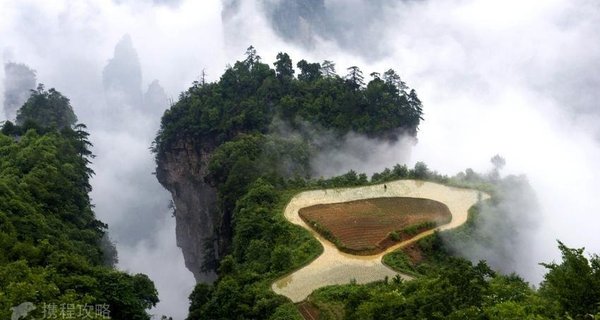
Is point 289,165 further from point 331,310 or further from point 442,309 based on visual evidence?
point 442,309

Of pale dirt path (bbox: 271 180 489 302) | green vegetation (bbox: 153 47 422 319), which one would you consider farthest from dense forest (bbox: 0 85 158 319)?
pale dirt path (bbox: 271 180 489 302)

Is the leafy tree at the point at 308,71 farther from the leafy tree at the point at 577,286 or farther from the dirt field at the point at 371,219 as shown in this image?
the leafy tree at the point at 577,286

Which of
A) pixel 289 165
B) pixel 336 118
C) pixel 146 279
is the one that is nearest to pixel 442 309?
pixel 146 279

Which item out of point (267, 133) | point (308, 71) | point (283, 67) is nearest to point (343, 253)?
point (267, 133)

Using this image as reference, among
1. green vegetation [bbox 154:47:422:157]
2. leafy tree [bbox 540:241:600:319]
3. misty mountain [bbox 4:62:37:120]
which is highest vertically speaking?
misty mountain [bbox 4:62:37:120]

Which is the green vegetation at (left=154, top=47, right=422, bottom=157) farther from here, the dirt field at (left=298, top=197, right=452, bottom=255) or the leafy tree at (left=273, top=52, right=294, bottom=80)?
the dirt field at (left=298, top=197, right=452, bottom=255)

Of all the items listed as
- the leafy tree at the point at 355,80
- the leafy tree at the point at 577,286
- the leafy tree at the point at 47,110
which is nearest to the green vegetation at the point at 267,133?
the leafy tree at the point at 355,80

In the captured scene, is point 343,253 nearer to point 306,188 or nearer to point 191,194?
point 306,188
